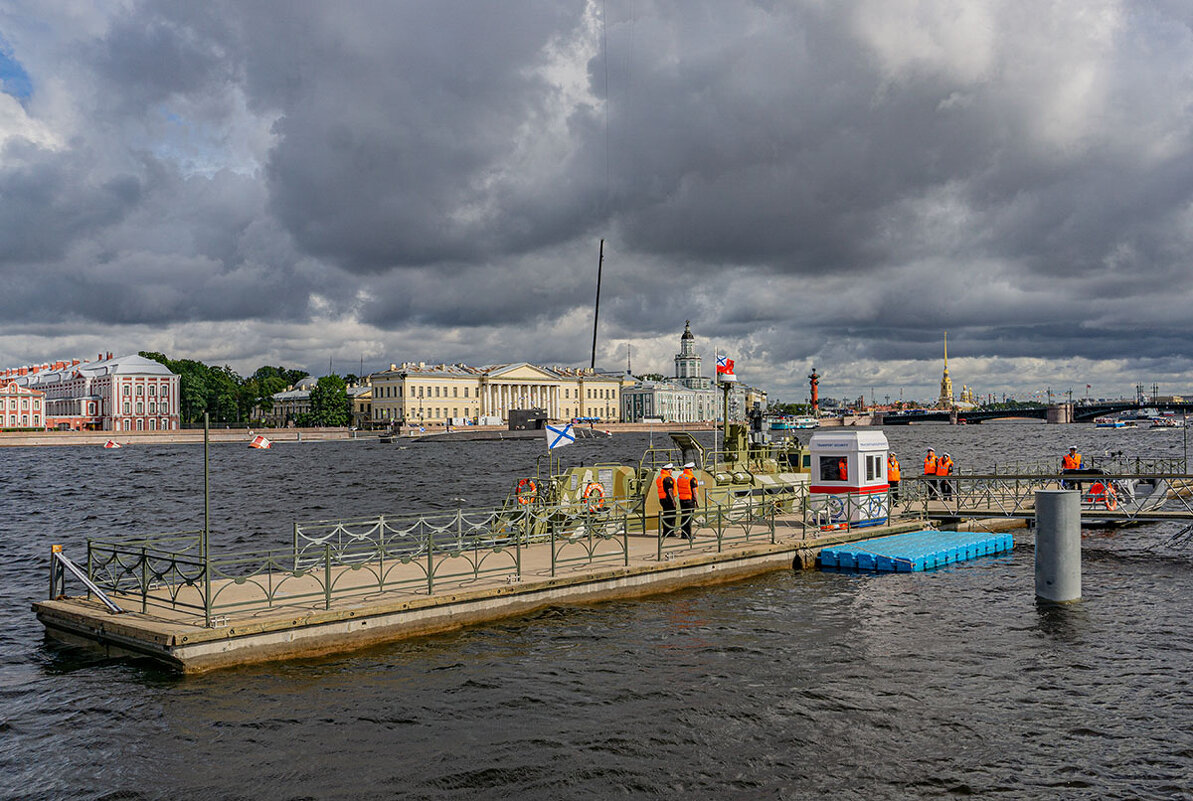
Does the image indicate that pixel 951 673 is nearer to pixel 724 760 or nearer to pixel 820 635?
pixel 820 635

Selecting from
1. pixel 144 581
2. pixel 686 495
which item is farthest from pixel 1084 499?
pixel 144 581

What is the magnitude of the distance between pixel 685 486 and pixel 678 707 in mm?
10285

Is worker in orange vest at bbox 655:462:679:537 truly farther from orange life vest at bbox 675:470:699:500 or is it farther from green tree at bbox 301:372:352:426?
green tree at bbox 301:372:352:426

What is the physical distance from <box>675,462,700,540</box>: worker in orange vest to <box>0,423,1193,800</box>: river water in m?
2.84

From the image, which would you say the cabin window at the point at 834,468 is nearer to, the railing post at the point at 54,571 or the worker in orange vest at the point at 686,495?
the worker in orange vest at the point at 686,495

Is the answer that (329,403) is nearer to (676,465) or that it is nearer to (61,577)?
(676,465)

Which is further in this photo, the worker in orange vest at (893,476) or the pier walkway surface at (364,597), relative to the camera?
the worker in orange vest at (893,476)

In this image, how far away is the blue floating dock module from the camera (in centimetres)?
2297

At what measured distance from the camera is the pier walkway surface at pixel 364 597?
14.2 metres

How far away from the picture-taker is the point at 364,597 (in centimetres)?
1630

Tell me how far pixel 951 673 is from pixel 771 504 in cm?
1120

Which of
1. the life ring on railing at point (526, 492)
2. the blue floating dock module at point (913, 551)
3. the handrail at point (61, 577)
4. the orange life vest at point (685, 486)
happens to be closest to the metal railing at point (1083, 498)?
the blue floating dock module at point (913, 551)

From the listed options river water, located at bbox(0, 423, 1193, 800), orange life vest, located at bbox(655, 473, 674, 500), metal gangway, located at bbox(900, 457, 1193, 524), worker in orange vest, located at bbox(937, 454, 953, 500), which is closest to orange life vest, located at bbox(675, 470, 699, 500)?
orange life vest, located at bbox(655, 473, 674, 500)

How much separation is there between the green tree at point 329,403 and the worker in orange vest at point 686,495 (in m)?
168
